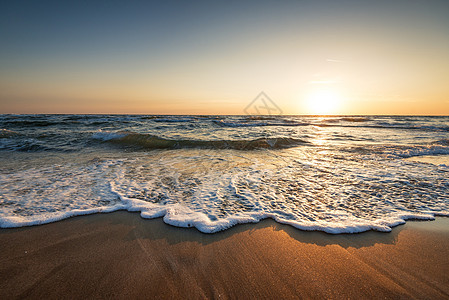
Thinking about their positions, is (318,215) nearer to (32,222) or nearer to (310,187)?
(310,187)

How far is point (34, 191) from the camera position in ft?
12.2

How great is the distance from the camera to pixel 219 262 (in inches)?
80.1

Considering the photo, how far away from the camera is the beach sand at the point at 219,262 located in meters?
1.70

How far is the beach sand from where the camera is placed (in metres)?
1.70

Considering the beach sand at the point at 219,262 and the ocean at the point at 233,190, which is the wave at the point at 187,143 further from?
the beach sand at the point at 219,262

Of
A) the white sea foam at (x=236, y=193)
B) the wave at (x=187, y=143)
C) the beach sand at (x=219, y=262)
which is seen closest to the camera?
the beach sand at (x=219, y=262)

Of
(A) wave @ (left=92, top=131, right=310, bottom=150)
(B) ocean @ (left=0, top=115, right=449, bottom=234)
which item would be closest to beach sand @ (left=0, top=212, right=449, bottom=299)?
(B) ocean @ (left=0, top=115, right=449, bottom=234)

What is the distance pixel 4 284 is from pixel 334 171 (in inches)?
233

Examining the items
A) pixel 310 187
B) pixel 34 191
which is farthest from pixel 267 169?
pixel 34 191

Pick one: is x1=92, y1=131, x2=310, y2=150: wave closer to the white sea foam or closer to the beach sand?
the white sea foam

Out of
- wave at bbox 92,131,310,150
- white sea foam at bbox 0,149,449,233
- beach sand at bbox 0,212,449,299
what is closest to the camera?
beach sand at bbox 0,212,449,299

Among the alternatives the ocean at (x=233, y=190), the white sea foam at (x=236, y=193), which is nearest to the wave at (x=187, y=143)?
the ocean at (x=233, y=190)

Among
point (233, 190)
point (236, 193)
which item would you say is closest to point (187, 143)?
point (233, 190)

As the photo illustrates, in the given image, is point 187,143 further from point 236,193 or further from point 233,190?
point 236,193
